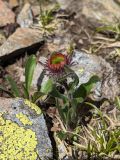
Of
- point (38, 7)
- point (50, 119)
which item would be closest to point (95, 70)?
point (50, 119)

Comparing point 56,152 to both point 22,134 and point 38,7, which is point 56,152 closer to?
point 22,134

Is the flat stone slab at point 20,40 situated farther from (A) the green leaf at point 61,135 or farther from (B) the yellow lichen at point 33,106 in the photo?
(A) the green leaf at point 61,135

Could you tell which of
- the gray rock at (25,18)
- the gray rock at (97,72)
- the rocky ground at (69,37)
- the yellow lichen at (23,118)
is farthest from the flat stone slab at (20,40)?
the yellow lichen at (23,118)

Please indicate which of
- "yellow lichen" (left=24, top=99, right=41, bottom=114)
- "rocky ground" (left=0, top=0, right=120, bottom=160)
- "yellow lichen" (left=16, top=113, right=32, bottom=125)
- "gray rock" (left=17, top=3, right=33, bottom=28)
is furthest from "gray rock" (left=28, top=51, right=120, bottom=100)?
"gray rock" (left=17, top=3, right=33, bottom=28)

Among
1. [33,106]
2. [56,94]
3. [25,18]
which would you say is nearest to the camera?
[56,94]

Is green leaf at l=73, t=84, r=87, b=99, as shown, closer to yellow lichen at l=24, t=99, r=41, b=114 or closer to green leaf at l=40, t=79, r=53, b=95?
green leaf at l=40, t=79, r=53, b=95

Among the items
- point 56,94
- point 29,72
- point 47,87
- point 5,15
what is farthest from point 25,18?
point 56,94

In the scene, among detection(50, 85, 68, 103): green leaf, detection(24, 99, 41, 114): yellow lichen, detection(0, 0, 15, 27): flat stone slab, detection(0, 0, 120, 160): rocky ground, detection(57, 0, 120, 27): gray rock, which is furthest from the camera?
detection(57, 0, 120, 27): gray rock

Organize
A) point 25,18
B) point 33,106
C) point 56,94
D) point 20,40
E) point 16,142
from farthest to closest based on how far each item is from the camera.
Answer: point 25,18 → point 20,40 → point 33,106 → point 56,94 → point 16,142

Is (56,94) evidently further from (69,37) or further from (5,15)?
(5,15)
